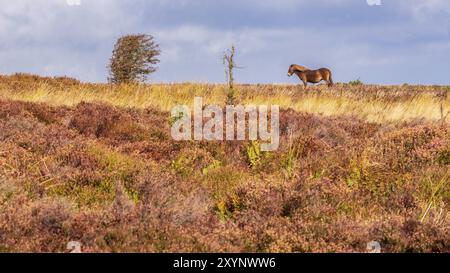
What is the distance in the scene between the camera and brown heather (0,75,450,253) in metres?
5.44

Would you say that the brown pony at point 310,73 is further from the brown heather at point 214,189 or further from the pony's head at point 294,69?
the brown heather at point 214,189

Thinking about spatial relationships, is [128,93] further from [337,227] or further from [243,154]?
[337,227]

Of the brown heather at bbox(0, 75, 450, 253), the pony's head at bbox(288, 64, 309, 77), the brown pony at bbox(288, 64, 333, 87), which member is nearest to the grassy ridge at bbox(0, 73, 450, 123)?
the brown heather at bbox(0, 75, 450, 253)

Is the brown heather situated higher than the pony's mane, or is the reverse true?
the pony's mane

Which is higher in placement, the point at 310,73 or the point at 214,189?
the point at 310,73

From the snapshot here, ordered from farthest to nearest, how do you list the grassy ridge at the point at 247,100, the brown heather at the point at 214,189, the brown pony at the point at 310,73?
the brown pony at the point at 310,73
the grassy ridge at the point at 247,100
the brown heather at the point at 214,189

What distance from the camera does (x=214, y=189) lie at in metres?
8.08

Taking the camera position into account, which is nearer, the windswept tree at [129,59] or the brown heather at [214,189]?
the brown heather at [214,189]

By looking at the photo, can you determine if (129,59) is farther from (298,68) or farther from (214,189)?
(214,189)

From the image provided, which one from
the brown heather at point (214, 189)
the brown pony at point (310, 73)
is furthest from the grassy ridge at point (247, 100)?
the brown pony at point (310, 73)

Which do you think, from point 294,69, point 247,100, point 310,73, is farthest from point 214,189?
point 294,69

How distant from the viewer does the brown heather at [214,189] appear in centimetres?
544

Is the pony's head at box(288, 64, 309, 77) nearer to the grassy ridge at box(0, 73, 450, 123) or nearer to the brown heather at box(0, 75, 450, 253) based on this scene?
the grassy ridge at box(0, 73, 450, 123)
